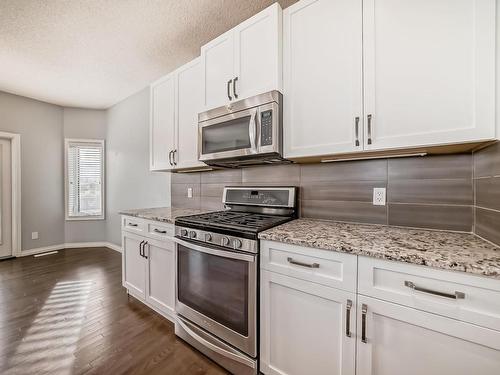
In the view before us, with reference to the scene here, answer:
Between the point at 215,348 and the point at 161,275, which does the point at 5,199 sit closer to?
the point at 161,275

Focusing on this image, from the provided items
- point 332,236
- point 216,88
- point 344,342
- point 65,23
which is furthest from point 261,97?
point 65,23

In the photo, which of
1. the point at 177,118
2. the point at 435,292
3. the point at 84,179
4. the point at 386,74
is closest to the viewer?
the point at 435,292

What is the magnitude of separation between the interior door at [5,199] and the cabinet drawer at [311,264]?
467 centimetres

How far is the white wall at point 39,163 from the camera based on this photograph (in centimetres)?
376

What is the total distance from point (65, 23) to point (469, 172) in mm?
3353

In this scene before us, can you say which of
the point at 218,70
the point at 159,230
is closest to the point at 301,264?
the point at 159,230

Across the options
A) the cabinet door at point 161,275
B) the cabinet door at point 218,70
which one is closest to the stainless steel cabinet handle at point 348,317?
the cabinet door at point 161,275

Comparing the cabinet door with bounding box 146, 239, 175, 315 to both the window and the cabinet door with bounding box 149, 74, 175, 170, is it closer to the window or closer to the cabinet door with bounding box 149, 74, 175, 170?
the cabinet door with bounding box 149, 74, 175, 170

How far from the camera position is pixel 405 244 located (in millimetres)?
1070

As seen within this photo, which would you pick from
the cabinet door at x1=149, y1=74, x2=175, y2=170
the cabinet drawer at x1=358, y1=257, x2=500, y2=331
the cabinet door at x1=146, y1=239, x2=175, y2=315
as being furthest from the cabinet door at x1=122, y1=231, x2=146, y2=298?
the cabinet drawer at x1=358, y1=257, x2=500, y2=331

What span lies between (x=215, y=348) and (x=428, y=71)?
2.02m

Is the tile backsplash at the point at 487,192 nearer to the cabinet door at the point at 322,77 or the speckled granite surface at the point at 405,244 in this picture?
the speckled granite surface at the point at 405,244

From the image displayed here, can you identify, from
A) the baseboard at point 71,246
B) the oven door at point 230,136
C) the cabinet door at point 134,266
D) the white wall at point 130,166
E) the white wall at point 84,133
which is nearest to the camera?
the oven door at point 230,136

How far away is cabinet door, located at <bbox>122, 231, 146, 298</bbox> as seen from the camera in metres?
2.17
